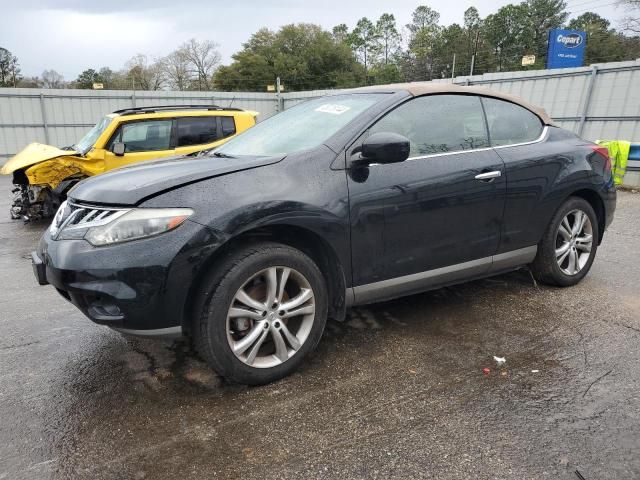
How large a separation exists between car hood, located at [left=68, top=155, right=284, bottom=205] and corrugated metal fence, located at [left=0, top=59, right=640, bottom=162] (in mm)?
6108

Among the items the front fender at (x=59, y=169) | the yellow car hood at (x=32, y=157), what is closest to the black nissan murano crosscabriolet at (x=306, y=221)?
the front fender at (x=59, y=169)

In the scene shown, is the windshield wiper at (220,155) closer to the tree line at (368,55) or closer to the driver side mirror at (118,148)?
the driver side mirror at (118,148)

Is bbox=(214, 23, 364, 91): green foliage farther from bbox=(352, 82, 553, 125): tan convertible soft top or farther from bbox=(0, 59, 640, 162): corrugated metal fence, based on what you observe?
bbox=(352, 82, 553, 125): tan convertible soft top

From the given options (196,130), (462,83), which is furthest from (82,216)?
(462,83)

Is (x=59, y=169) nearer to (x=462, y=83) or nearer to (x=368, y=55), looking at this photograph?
(x=462, y=83)

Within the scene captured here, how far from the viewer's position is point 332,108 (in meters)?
3.38

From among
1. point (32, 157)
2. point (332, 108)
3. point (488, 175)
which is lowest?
point (32, 157)

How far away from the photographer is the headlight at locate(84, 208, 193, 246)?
2379mm

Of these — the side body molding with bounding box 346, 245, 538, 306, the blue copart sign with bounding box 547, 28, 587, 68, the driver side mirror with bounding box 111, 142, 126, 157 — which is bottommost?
the side body molding with bounding box 346, 245, 538, 306

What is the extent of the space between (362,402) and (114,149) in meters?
6.37

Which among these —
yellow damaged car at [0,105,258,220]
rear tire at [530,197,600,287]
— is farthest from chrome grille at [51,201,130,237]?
yellow damaged car at [0,105,258,220]

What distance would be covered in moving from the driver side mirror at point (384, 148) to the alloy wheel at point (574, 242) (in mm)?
1942

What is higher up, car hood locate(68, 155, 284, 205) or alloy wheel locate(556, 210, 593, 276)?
car hood locate(68, 155, 284, 205)

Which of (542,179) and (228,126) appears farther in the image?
(228,126)
